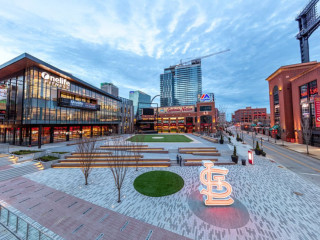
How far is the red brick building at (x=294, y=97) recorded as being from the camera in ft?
106

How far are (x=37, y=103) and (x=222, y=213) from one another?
126 ft

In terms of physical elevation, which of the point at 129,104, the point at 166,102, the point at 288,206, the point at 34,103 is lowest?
the point at 288,206

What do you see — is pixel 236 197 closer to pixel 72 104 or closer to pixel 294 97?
pixel 72 104

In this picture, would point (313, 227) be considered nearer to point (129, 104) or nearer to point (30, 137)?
point (30, 137)

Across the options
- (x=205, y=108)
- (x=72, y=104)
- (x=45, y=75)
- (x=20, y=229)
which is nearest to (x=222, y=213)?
(x=20, y=229)

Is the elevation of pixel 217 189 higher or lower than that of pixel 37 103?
lower

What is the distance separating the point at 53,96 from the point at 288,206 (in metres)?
43.9

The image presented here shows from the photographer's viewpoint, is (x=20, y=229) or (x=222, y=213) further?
(x=222, y=213)

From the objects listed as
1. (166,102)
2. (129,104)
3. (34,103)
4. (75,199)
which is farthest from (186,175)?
(166,102)

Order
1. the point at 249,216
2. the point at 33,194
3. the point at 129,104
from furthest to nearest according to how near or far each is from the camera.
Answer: the point at 129,104 → the point at 33,194 → the point at 249,216

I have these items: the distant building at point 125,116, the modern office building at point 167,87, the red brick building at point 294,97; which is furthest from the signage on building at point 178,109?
the modern office building at point 167,87

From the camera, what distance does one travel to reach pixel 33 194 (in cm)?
1079

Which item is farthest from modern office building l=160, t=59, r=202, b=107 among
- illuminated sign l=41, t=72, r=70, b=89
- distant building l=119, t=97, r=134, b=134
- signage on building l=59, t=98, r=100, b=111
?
illuminated sign l=41, t=72, r=70, b=89

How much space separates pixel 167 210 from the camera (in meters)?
8.76
